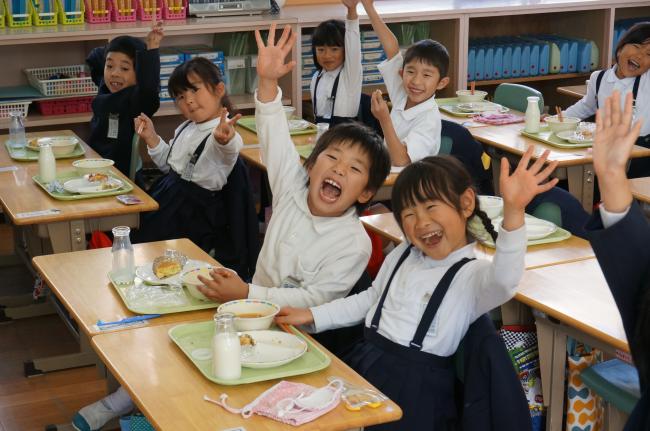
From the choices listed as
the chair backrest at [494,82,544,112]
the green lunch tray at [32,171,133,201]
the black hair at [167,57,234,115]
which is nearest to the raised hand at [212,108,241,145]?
the black hair at [167,57,234,115]

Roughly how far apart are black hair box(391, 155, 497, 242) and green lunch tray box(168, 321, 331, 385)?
17.6 inches

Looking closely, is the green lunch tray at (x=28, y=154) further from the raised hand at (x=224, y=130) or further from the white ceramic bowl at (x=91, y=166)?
the raised hand at (x=224, y=130)

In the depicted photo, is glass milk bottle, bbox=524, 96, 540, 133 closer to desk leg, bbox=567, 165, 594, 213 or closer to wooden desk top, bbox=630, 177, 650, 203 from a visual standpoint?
desk leg, bbox=567, 165, 594, 213

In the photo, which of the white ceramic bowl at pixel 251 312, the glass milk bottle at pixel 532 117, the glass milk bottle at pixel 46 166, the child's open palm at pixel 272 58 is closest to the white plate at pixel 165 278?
the white ceramic bowl at pixel 251 312

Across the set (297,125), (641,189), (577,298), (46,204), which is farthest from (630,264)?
(297,125)

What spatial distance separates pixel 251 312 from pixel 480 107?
133 inches

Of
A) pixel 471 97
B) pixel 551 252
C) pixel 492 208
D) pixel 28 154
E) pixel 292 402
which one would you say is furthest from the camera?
pixel 471 97

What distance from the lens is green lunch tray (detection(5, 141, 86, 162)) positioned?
450cm

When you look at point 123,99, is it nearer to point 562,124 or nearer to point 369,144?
point 562,124

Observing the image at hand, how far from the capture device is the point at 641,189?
3.92m

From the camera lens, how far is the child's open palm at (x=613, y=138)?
1.71 m

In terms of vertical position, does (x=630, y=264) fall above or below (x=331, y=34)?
A: below

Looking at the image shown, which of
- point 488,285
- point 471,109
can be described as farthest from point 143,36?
point 488,285

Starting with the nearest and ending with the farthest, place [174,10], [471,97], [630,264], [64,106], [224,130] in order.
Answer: [630,264], [224,130], [471,97], [64,106], [174,10]
